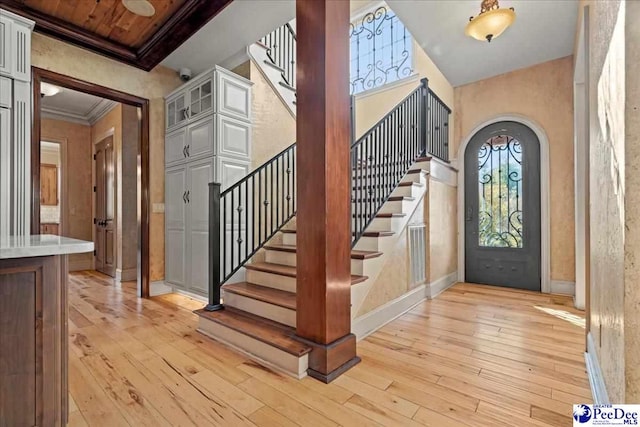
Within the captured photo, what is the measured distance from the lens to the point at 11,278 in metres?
1.05

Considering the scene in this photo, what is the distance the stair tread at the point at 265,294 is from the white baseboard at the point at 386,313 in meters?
0.50

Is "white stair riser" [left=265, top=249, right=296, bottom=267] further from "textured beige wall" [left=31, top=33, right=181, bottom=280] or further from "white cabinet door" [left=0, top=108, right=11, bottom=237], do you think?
"white cabinet door" [left=0, top=108, right=11, bottom=237]

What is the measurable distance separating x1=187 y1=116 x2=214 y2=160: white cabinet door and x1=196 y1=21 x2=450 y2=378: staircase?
0.59 m

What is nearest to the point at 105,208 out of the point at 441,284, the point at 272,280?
the point at 272,280

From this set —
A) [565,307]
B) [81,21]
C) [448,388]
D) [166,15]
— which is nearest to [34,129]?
[81,21]

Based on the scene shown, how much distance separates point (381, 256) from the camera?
99.7 inches

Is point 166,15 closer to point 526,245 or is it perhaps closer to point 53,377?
point 53,377

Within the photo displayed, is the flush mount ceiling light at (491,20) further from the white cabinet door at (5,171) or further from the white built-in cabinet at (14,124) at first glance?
the white cabinet door at (5,171)

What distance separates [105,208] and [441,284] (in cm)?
551

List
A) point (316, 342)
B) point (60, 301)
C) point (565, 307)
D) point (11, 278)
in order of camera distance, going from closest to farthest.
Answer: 1. point (11, 278)
2. point (60, 301)
3. point (316, 342)
4. point (565, 307)

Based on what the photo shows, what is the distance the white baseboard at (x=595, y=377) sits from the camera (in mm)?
1320

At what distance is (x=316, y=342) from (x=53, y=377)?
119 centimetres

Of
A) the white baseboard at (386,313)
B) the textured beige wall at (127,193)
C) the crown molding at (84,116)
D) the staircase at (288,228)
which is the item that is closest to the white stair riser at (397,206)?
the staircase at (288,228)

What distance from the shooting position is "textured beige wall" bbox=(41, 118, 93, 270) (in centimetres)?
536
